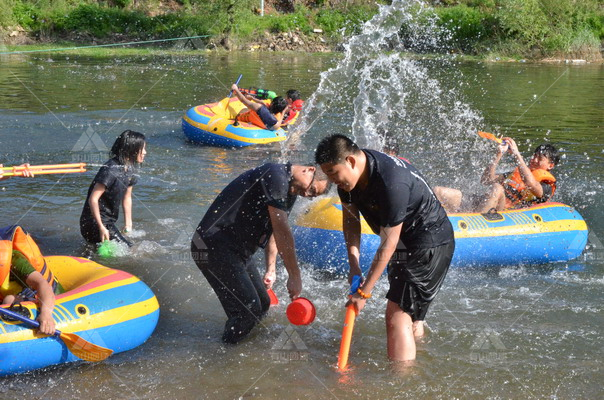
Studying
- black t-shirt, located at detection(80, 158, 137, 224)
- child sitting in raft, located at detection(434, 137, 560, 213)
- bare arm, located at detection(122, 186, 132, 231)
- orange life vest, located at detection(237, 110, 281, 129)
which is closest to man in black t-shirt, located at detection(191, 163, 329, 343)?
black t-shirt, located at detection(80, 158, 137, 224)

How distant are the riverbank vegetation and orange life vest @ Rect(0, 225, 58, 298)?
27857 mm

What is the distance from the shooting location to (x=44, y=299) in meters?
4.29

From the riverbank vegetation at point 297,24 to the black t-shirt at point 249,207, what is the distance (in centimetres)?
2735

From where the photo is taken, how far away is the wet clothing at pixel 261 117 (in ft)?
37.0

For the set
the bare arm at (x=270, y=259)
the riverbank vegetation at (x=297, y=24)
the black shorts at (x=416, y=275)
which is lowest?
the riverbank vegetation at (x=297, y=24)

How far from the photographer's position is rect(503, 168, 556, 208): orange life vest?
23.4ft

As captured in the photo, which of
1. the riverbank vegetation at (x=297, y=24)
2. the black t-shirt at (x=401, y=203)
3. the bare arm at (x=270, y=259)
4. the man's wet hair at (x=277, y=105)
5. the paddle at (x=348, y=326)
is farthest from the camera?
the riverbank vegetation at (x=297, y=24)

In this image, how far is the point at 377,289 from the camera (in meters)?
5.88

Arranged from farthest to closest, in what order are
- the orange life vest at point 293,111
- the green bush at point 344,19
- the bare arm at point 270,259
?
the green bush at point 344,19
the orange life vest at point 293,111
the bare arm at point 270,259

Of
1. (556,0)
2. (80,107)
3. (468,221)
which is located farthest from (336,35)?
(468,221)

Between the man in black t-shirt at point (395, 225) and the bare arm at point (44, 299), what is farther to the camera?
the bare arm at point (44, 299)

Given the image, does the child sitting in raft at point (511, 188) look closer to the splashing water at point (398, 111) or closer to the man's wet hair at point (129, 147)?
the splashing water at point (398, 111)

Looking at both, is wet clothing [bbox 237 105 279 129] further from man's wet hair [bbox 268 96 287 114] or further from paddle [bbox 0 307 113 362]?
paddle [bbox 0 307 113 362]

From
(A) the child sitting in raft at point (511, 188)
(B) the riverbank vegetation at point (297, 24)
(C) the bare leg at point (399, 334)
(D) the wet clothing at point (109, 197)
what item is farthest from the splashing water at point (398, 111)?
(B) the riverbank vegetation at point (297, 24)
